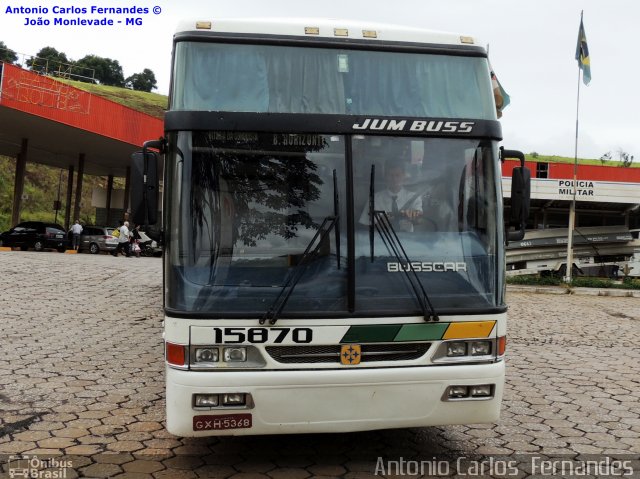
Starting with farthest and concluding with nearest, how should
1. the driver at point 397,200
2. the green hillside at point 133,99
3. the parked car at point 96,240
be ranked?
1. the green hillside at point 133,99
2. the parked car at point 96,240
3. the driver at point 397,200

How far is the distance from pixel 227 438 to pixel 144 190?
6.75 ft

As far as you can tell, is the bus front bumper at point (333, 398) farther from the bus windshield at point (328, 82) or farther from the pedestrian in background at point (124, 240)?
the pedestrian in background at point (124, 240)

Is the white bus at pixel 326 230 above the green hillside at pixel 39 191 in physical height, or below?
below

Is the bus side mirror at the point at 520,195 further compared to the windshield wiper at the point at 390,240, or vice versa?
the bus side mirror at the point at 520,195

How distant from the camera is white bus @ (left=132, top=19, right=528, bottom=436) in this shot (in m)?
3.86

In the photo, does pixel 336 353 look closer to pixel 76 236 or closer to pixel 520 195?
pixel 520 195

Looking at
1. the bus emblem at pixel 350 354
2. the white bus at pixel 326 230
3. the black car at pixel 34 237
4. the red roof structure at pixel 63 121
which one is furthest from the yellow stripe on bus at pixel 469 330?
the black car at pixel 34 237

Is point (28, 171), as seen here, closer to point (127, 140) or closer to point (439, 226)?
point (127, 140)

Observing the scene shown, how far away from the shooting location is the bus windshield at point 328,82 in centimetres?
415

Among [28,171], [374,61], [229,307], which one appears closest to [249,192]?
[229,307]

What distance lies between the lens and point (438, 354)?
404 cm

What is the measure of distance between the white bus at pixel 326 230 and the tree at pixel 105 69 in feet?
376

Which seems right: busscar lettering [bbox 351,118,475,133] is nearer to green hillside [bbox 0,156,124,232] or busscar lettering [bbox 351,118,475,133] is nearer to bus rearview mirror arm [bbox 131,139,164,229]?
bus rearview mirror arm [bbox 131,139,164,229]

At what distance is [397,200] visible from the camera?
13.7 ft
